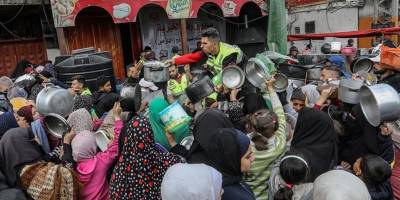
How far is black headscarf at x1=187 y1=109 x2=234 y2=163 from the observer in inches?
102

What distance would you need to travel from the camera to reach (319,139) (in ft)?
9.38

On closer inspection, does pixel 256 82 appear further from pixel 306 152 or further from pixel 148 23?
pixel 148 23

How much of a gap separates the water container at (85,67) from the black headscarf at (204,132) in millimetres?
4277

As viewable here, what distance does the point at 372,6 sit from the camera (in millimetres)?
17219

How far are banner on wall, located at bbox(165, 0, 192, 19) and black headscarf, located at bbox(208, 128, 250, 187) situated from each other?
24.7 feet

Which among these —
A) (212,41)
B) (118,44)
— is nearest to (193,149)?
(212,41)

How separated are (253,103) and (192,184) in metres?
2.24

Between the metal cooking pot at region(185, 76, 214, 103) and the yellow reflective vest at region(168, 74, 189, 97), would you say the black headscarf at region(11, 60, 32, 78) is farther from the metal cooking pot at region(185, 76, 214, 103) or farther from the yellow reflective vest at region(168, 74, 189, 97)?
the metal cooking pot at region(185, 76, 214, 103)

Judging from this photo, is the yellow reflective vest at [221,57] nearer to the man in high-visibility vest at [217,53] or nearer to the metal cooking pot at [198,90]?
the man in high-visibility vest at [217,53]

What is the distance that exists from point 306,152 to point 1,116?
2880 mm

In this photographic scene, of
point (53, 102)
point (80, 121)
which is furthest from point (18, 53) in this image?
point (80, 121)

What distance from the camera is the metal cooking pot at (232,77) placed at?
160 inches

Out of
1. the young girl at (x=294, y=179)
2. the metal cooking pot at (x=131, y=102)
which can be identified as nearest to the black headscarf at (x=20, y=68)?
the metal cooking pot at (x=131, y=102)

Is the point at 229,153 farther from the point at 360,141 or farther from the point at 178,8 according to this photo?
the point at 178,8
